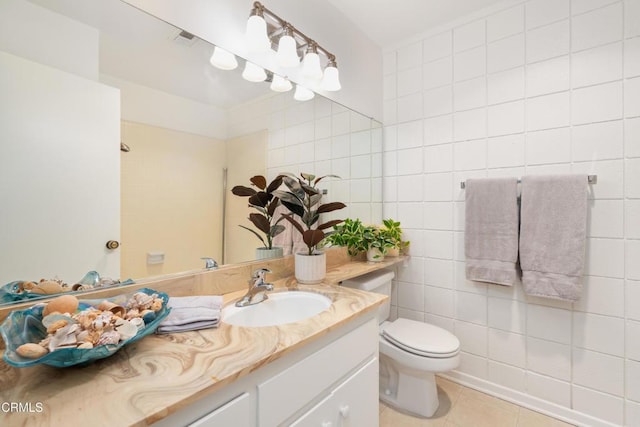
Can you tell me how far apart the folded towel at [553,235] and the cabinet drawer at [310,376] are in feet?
3.31

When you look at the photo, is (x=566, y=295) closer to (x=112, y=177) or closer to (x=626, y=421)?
(x=626, y=421)

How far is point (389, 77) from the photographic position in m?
2.04

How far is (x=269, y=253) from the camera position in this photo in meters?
1.37

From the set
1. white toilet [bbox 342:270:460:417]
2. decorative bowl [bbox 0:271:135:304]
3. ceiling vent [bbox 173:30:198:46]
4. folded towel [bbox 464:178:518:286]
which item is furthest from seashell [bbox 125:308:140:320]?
folded towel [bbox 464:178:518:286]

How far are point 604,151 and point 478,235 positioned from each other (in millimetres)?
674

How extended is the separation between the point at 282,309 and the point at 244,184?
0.56 metres

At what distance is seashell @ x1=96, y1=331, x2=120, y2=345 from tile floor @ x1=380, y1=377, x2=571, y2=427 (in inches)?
54.8

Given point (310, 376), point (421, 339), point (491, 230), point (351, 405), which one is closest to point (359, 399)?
point (351, 405)

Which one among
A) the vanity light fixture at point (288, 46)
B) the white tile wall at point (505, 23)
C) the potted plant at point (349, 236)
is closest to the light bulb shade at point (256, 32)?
the vanity light fixture at point (288, 46)

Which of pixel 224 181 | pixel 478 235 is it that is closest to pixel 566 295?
pixel 478 235

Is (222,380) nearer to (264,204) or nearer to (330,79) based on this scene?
(264,204)

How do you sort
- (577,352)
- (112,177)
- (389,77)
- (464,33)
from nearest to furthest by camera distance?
(112,177) < (577,352) < (464,33) < (389,77)

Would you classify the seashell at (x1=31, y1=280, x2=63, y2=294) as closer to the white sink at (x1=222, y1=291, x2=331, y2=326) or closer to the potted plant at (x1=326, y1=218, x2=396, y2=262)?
the white sink at (x1=222, y1=291, x2=331, y2=326)

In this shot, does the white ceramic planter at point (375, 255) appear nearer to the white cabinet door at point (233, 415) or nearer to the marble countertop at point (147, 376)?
the marble countertop at point (147, 376)
